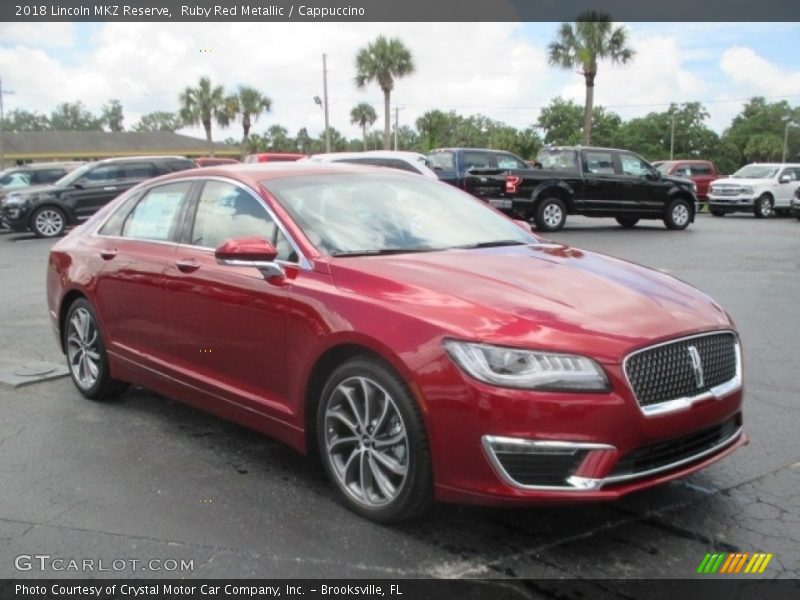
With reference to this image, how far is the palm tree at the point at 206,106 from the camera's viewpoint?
6081 centimetres

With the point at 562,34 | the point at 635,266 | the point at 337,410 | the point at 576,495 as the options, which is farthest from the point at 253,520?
the point at 562,34

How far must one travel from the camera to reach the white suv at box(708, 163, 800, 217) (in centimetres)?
2462

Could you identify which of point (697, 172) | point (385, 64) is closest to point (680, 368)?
point (697, 172)

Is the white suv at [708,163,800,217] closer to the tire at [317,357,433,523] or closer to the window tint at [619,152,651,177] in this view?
the window tint at [619,152,651,177]

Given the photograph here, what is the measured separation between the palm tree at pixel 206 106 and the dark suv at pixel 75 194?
43.6m

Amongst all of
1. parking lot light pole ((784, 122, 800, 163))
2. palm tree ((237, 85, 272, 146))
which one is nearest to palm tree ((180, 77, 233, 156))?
palm tree ((237, 85, 272, 146))

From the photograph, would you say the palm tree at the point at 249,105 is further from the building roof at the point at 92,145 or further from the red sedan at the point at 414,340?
the red sedan at the point at 414,340

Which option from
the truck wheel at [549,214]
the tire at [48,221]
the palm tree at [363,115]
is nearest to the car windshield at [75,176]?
the tire at [48,221]

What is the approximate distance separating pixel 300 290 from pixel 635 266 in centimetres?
177

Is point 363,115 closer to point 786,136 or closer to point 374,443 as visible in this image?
point 786,136

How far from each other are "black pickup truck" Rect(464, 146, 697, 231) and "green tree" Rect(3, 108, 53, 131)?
123m

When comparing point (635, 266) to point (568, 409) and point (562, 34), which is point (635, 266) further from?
point (562, 34)

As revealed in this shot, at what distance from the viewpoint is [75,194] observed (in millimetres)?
18703

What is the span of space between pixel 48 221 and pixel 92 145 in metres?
54.3
